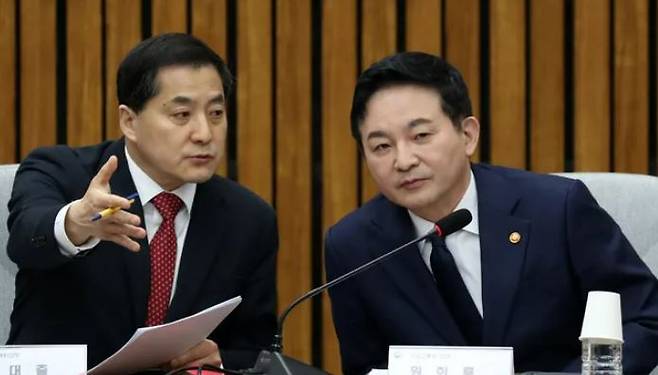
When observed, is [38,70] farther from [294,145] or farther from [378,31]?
[378,31]

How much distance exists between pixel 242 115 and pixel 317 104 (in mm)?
249

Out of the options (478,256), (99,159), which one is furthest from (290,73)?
(478,256)

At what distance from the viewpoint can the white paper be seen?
7.70ft

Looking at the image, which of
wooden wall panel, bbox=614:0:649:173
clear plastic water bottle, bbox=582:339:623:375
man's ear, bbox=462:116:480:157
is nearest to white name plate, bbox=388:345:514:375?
clear plastic water bottle, bbox=582:339:623:375

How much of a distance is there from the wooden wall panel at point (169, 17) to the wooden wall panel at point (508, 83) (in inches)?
39.6

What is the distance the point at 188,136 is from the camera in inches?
123

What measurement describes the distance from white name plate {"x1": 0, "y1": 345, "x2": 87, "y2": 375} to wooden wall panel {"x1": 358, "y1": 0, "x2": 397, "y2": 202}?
7.07ft

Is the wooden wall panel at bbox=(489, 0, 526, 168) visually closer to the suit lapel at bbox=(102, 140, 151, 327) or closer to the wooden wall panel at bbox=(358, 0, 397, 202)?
the wooden wall panel at bbox=(358, 0, 397, 202)

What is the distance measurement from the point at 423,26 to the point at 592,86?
581 millimetres

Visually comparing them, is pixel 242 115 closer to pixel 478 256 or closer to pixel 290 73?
pixel 290 73

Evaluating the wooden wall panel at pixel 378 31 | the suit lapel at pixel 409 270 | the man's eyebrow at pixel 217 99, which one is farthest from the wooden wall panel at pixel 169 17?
the suit lapel at pixel 409 270

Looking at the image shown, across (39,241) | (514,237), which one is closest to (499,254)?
(514,237)

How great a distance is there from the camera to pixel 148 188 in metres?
3.20

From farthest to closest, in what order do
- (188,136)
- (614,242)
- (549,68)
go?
(549,68) → (188,136) → (614,242)
